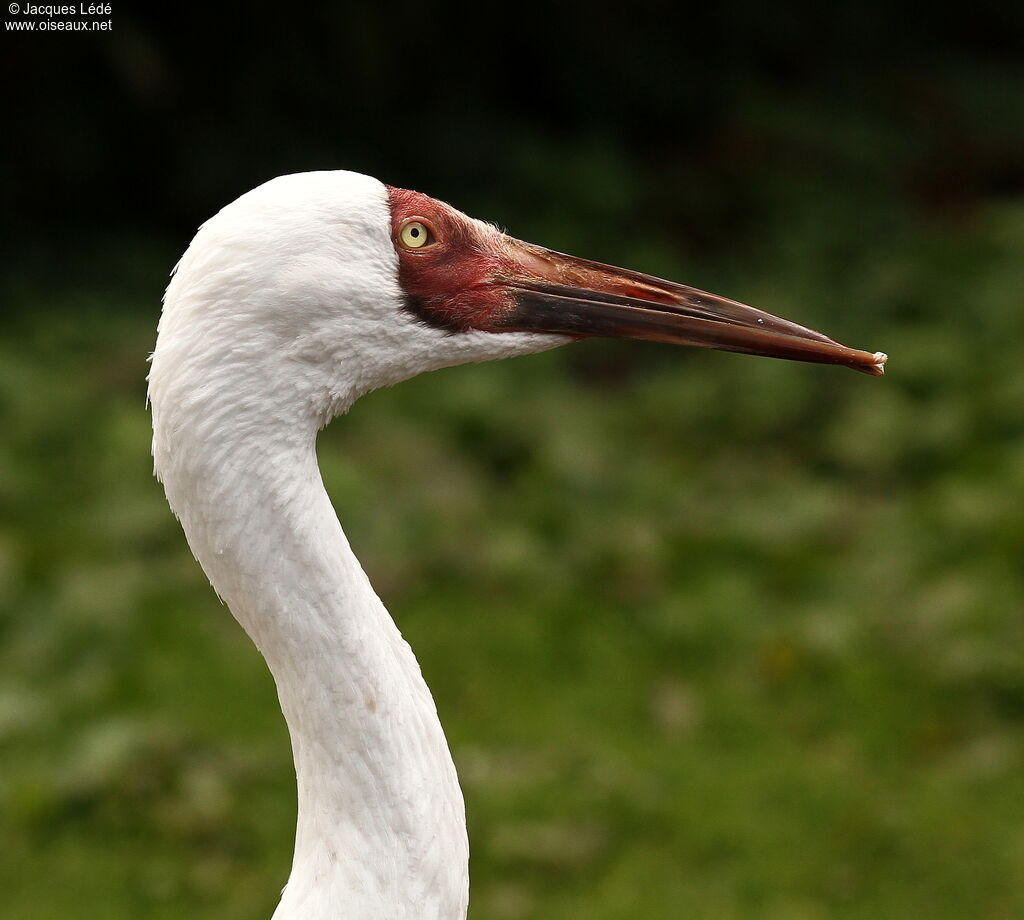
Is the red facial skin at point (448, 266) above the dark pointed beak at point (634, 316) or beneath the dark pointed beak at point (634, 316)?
above

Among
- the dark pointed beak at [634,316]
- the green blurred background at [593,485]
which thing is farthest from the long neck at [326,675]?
the green blurred background at [593,485]

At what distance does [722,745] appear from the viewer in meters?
5.73

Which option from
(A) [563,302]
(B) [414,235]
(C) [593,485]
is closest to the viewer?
(B) [414,235]

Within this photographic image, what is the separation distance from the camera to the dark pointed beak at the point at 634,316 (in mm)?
2674

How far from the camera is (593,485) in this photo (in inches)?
276

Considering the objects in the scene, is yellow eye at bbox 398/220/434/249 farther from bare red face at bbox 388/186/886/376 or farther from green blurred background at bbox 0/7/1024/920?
green blurred background at bbox 0/7/1024/920

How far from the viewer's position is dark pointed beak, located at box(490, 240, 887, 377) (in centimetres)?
267

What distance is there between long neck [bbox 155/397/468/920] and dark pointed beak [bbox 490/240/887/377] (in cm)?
50

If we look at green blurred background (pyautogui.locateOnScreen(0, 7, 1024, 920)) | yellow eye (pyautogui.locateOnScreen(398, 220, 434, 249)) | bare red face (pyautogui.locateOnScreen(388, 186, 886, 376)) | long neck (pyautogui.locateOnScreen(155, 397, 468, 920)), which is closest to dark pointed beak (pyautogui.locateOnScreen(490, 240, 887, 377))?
bare red face (pyautogui.locateOnScreen(388, 186, 886, 376))

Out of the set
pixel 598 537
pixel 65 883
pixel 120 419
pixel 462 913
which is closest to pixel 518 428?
pixel 598 537

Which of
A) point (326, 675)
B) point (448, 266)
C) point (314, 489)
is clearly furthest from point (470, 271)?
point (326, 675)

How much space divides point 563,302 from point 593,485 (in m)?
4.36

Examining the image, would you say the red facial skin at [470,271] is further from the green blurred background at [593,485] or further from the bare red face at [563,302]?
the green blurred background at [593,485]

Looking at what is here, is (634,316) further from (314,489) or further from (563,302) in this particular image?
(314,489)
